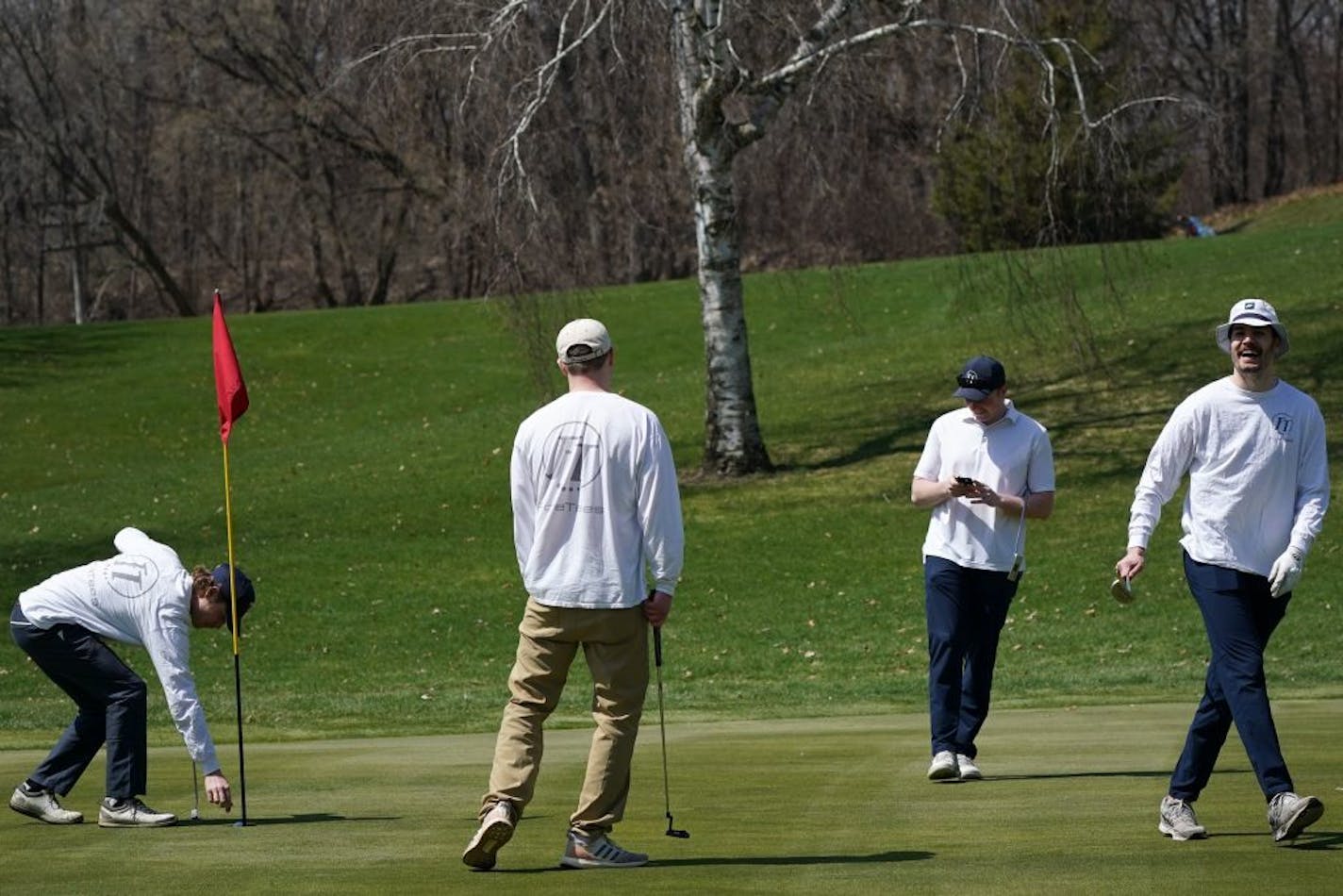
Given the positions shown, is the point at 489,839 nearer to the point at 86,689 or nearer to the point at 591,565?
the point at 591,565

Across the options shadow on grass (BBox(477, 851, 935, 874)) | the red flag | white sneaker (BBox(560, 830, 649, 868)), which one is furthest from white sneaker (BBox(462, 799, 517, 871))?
the red flag

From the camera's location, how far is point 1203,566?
25.3 feet

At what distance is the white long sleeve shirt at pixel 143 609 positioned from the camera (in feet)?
27.3

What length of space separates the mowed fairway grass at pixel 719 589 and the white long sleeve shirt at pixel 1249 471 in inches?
40.8

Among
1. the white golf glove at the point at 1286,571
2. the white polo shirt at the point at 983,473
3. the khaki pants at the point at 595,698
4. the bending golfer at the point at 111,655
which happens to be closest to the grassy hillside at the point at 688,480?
the white polo shirt at the point at 983,473

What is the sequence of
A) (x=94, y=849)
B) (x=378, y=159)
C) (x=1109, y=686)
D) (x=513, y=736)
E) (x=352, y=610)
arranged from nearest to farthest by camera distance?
(x=513, y=736) < (x=94, y=849) < (x=1109, y=686) < (x=352, y=610) < (x=378, y=159)

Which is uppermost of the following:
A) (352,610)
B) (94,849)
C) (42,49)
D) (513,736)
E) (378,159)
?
(42,49)

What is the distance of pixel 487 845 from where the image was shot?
6906 millimetres

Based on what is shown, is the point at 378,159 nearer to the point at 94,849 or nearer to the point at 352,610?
the point at 352,610

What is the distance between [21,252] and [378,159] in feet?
64.0

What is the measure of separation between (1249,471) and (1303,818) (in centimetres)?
134

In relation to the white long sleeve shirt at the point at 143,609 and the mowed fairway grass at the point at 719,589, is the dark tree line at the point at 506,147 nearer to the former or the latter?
the mowed fairway grass at the point at 719,589

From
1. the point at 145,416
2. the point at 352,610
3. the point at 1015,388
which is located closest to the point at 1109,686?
the point at 352,610

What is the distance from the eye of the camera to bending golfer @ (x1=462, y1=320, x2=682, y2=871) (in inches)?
282
